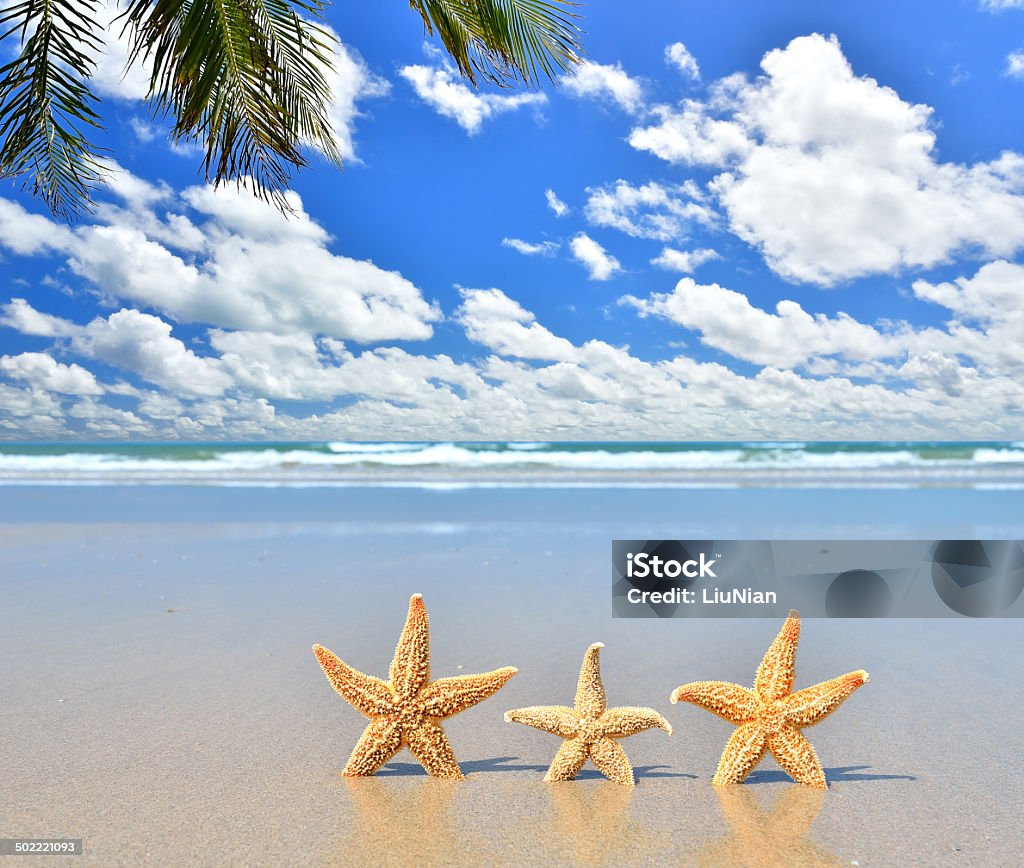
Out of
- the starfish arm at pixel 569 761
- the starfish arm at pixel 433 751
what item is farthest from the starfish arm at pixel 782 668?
the starfish arm at pixel 433 751

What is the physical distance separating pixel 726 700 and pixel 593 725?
47 centimetres

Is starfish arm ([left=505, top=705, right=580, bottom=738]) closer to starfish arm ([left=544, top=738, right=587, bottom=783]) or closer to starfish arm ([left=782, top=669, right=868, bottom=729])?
starfish arm ([left=544, top=738, right=587, bottom=783])

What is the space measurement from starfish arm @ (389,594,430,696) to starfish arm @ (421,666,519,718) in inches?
2.1

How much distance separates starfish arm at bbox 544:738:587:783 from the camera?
2721 mm

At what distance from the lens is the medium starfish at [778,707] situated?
2.65 metres

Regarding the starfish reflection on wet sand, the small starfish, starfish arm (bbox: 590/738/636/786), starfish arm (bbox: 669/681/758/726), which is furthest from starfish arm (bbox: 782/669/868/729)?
starfish arm (bbox: 590/738/636/786)

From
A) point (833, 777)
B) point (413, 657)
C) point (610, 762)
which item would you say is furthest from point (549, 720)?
point (833, 777)

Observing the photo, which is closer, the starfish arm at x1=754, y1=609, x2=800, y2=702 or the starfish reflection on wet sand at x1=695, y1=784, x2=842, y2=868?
the starfish reflection on wet sand at x1=695, y1=784, x2=842, y2=868

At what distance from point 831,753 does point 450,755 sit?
1575 millimetres

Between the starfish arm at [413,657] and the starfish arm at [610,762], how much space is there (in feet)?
2.15

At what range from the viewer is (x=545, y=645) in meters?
4.69

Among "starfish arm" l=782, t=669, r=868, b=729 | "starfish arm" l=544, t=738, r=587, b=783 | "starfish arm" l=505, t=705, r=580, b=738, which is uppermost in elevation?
"starfish arm" l=782, t=669, r=868, b=729

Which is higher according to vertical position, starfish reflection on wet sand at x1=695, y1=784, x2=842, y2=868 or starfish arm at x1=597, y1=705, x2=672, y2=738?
starfish arm at x1=597, y1=705, x2=672, y2=738

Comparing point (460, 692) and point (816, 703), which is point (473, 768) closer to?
point (460, 692)
